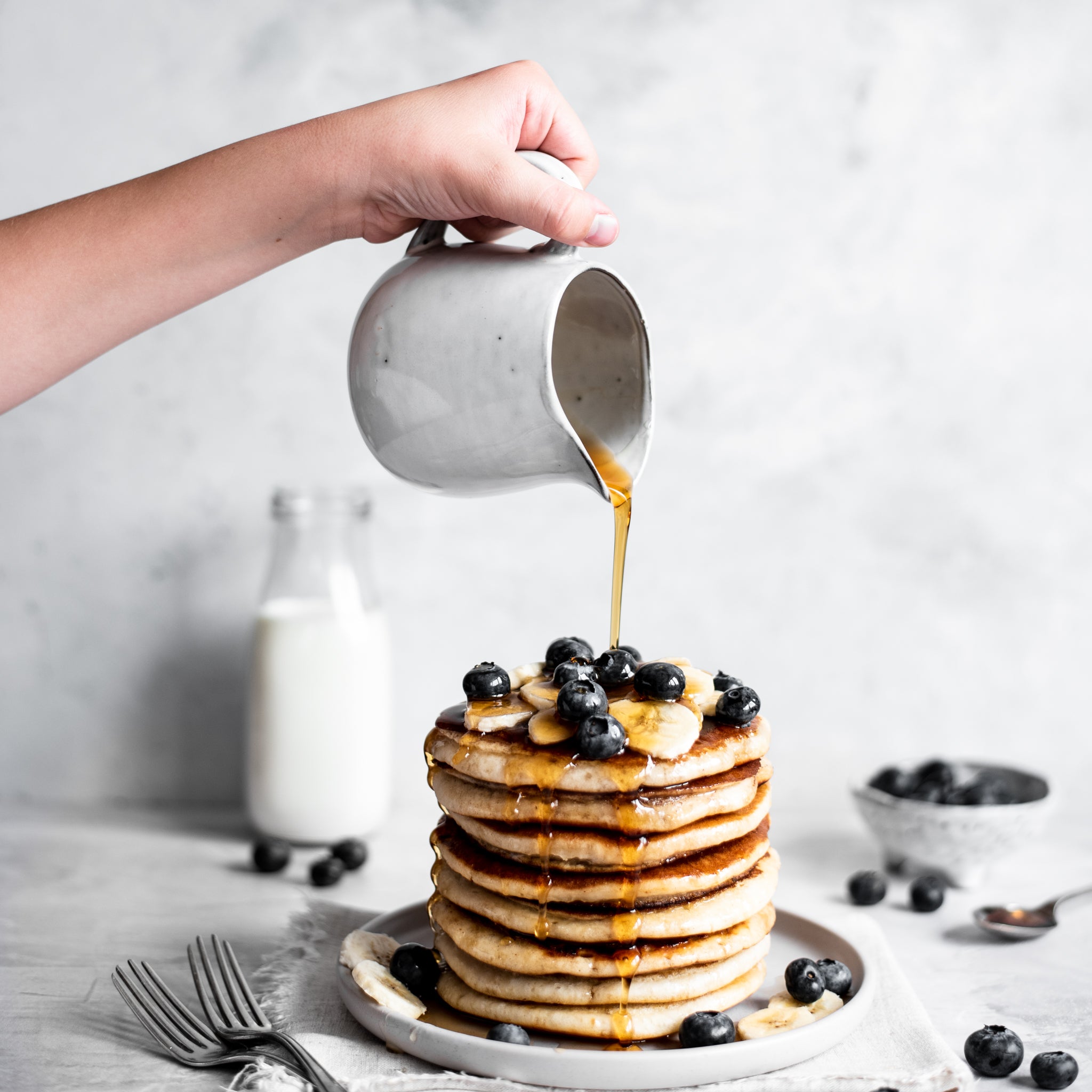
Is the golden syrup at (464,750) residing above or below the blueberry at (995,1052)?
above

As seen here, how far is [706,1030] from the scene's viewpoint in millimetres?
1293

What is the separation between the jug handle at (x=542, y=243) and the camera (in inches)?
58.1

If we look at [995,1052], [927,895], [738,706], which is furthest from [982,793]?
[738,706]

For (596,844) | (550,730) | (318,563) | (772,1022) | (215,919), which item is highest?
(318,563)

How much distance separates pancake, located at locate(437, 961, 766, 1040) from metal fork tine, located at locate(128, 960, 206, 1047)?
32 centimetres

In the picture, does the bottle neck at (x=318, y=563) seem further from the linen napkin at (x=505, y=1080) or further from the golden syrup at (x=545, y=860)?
the golden syrup at (x=545, y=860)

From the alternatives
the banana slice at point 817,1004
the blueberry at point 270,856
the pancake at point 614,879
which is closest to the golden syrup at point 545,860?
the pancake at point 614,879

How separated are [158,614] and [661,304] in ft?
4.38

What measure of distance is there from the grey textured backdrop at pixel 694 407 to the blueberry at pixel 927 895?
2.03ft

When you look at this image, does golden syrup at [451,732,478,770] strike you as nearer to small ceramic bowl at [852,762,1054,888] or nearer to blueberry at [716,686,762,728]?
blueberry at [716,686,762,728]

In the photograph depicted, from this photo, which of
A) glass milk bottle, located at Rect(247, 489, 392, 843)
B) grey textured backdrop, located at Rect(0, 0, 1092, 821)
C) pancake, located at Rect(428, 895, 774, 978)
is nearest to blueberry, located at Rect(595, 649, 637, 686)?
pancake, located at Rect(428, 895, 774, 978)

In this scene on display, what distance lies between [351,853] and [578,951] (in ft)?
3.14

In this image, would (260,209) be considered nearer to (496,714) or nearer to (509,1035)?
(496,714)

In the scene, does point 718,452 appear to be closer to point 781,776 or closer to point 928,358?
point 928,358
